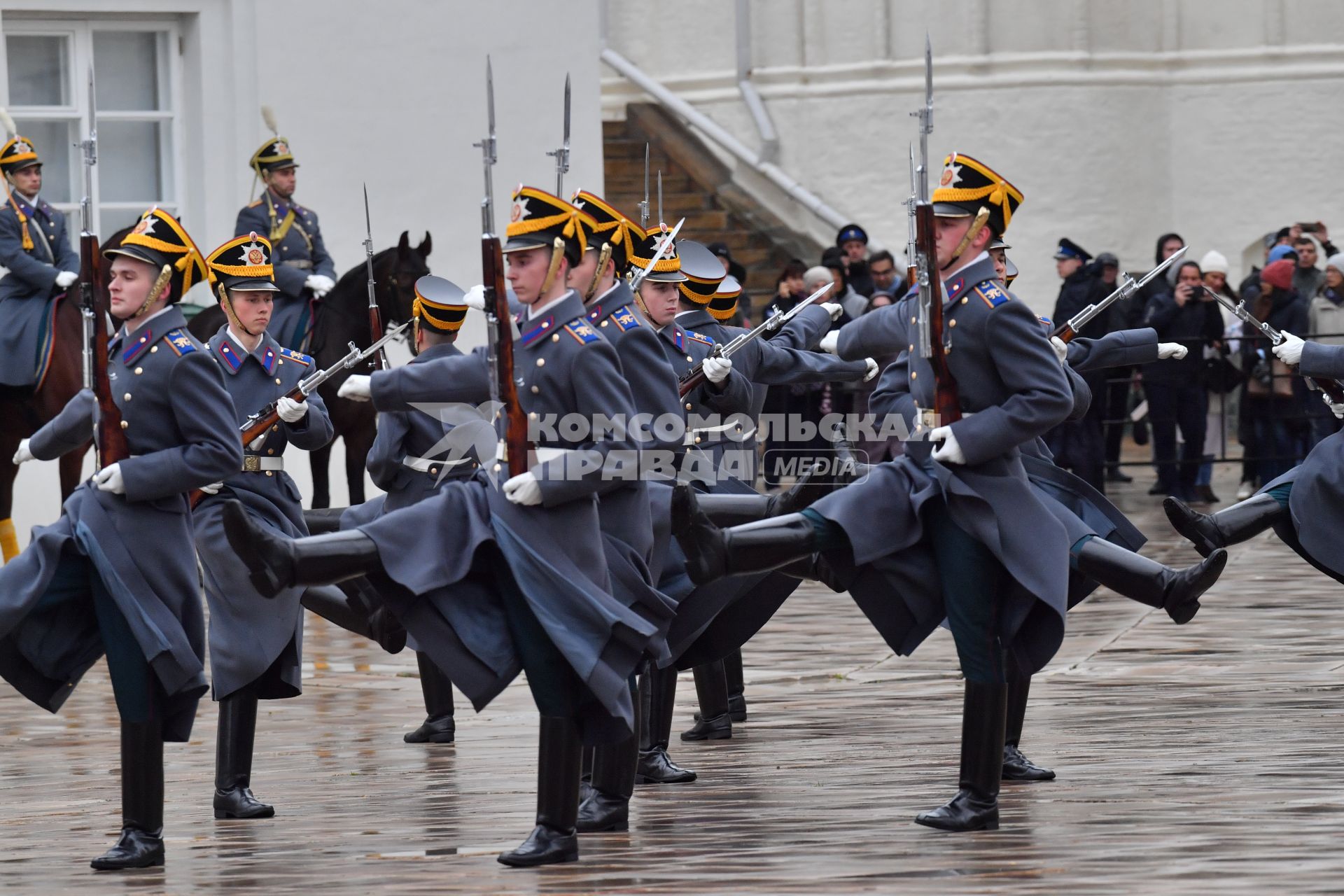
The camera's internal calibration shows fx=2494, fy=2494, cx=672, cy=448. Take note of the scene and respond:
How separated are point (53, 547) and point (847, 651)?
17.6 feet

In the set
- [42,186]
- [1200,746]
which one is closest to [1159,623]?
[1200,746]

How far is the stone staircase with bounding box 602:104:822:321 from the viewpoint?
866 inches

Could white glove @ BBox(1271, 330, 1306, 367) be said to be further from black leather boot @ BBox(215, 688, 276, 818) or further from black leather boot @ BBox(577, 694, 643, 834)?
black leather boot @ BBox(215, 688, 276, 818)

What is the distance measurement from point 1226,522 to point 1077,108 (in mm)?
14281

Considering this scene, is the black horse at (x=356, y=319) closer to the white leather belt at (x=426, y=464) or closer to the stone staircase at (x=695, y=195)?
the white leather belt at (x=426, y=464)

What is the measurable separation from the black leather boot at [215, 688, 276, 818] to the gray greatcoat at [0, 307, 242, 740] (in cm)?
72

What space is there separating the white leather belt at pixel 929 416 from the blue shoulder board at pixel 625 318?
836mm

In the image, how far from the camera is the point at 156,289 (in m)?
6.91

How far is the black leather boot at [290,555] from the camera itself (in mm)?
6172

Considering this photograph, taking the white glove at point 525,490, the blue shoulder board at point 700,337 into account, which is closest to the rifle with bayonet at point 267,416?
the blue shoulder board at point 700,337

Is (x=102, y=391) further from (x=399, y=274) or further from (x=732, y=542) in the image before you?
(x=399, y=274)

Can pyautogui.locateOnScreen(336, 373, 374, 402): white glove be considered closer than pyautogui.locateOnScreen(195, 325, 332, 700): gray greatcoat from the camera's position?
Yes

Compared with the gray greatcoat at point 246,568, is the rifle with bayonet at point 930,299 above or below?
above

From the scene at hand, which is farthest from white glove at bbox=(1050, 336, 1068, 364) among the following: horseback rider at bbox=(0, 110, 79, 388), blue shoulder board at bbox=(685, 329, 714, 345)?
horseback rider at bbox=(0, 110, 79, 388)
